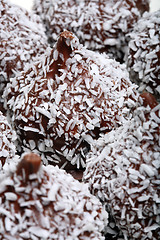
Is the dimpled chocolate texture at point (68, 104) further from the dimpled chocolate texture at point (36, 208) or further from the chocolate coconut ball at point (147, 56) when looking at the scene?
the dimpled chocolate texture at point (36, 208)

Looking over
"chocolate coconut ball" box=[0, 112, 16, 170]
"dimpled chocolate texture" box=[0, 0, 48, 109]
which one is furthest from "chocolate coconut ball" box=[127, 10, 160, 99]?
"chocolate coconut ball" box=[0, 112, 16, 170]

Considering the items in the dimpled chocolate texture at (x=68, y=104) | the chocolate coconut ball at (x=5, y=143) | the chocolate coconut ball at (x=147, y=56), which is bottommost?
the chocolate coconut ball at (x=5, y=143)

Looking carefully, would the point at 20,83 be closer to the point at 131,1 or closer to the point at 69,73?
the point at 69,73

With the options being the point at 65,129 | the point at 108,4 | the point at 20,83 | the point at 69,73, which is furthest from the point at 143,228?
the point at 108,4

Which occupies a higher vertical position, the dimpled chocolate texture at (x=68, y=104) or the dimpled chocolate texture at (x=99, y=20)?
the dimpled chocolate texture at (x=99, y=20)

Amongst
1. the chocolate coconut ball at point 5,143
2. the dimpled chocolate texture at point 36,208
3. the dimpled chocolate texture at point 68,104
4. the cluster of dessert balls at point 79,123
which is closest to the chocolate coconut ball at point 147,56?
the cluster of dessert balls at point 79,123

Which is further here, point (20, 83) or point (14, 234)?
point (20, 83)

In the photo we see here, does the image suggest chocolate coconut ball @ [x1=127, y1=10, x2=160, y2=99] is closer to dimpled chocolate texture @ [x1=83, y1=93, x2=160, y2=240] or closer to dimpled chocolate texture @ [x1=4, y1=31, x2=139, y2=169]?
dimpled chocolate texture @ [x1=4, y1=31, x2=139, y2=169]
